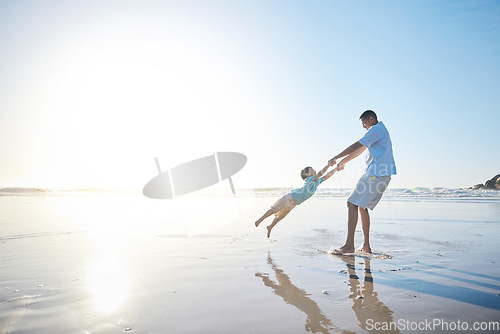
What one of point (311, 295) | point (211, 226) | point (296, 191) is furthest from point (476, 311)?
point (211, 226)

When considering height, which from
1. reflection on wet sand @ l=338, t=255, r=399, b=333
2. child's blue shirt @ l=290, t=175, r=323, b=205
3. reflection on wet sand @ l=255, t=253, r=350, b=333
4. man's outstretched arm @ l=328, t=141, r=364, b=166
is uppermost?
man's outstretched arm @ l=328, t=141, r=364, b=166

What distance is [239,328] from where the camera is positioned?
193cm

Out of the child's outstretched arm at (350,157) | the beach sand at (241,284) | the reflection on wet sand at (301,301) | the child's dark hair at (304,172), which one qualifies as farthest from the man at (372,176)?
the reflection on wet sand at (301,301)

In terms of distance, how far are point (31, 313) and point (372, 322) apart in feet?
7.89

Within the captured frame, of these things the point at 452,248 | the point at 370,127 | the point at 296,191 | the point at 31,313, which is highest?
the point at 370,127

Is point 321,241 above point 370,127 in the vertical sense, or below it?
below

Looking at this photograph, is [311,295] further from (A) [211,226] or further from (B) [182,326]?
(A) [211,226]

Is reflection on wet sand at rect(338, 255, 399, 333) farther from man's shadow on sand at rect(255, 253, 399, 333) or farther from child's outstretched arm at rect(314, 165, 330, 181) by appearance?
child's outstretched arm at rect(314, 165, 330, 181)

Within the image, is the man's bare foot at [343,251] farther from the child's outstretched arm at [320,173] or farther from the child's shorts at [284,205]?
the child's shorts at [284,205]

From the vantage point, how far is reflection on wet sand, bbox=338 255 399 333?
1999 mm

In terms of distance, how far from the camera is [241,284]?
2.82m

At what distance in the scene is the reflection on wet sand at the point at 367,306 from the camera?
2.00 metres

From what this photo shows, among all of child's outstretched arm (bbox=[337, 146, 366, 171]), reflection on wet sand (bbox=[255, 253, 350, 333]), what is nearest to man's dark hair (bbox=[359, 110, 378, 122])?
child's outstretched arm (bbox=[337, 146, 366, 171])

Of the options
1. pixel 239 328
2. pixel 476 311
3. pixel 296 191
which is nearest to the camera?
pixel 239 328
